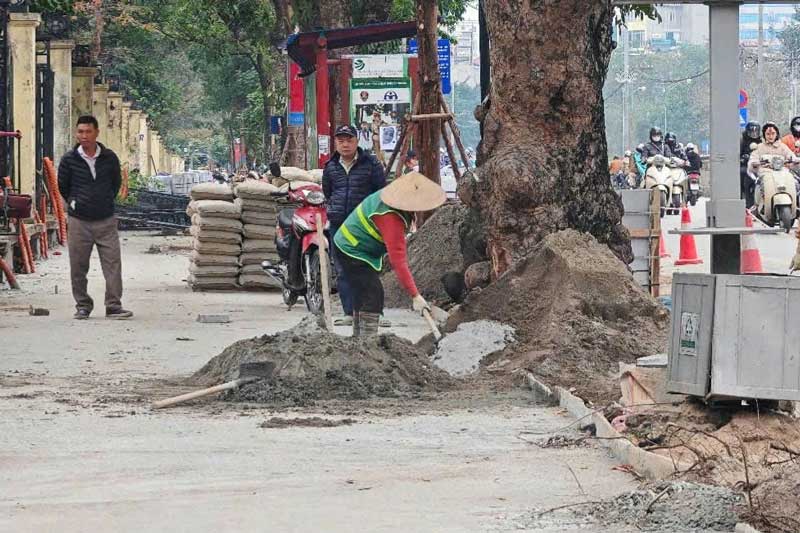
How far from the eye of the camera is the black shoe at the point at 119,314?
614 inches

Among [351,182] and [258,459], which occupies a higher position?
[351,182]

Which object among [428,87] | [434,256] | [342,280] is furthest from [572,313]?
[428,87]

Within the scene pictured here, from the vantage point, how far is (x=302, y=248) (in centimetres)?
1630

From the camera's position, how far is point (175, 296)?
18.7 metres

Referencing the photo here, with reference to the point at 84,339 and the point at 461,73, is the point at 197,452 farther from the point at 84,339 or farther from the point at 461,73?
the point at 461,73

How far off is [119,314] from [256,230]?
4018 millimetres

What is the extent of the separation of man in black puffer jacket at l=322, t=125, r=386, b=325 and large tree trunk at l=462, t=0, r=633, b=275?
847mm

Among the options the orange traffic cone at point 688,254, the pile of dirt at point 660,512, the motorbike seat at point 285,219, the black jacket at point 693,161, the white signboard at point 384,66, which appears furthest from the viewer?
the black jacket at point 693,161

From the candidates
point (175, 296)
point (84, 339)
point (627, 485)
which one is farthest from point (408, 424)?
point (175, 296)

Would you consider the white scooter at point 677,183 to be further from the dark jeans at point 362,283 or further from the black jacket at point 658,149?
the dark jeans at point 362,283

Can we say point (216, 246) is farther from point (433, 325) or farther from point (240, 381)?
point (240, 381)

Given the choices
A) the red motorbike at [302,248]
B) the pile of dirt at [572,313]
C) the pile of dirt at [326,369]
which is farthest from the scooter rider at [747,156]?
the pile of dirt at [326,369]

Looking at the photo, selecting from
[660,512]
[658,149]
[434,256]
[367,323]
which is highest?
[658,149]

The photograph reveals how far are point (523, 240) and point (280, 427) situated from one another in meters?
4.83
